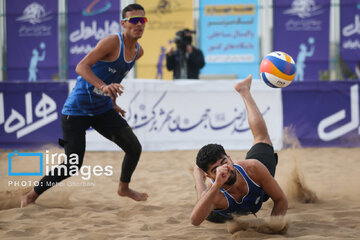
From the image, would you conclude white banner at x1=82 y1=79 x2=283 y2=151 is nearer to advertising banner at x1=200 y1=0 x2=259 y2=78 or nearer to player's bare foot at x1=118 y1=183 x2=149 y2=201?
player's bare foot at x1=118 y1=183 x2=149 y2=201

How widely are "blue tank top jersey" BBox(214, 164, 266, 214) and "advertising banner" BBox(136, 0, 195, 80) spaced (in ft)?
36.1

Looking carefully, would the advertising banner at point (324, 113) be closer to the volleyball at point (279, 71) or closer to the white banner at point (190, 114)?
the white banner at point (190, 114)

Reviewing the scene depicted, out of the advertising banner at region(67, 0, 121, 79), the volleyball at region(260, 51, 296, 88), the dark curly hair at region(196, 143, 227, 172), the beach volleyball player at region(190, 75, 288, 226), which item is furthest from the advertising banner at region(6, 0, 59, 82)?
the dark curly hair at region(196, 143, 227, 172)

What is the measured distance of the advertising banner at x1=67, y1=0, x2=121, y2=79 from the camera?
14.8 meters

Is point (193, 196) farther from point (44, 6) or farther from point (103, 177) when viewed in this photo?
point (44, 6)

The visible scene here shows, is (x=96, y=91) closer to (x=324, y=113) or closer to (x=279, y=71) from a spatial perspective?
(x=279, y=71)

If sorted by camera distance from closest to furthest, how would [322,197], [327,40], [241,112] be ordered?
1. [322,197]
2. [241,112]
3. [327,40]

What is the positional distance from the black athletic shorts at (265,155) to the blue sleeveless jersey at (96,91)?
54.5 inches

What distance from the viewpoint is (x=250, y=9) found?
45.9ft

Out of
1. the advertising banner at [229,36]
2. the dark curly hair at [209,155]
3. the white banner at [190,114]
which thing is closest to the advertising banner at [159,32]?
the advertising banner at [229,36]

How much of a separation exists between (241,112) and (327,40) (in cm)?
715

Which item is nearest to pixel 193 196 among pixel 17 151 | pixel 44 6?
pixel 17 151

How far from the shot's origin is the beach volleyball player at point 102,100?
407cm

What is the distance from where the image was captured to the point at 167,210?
4.26 metres
